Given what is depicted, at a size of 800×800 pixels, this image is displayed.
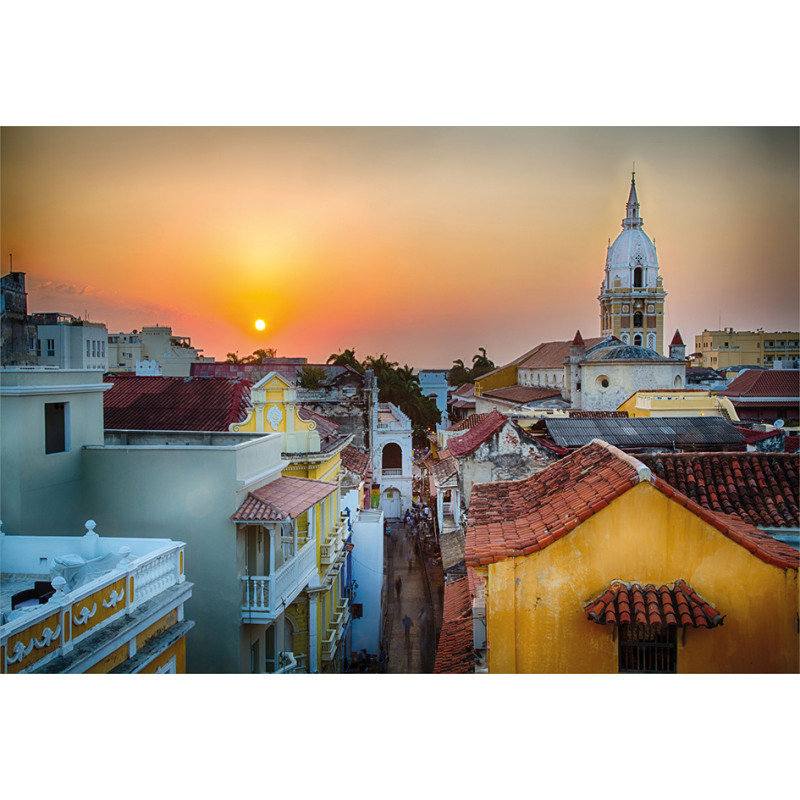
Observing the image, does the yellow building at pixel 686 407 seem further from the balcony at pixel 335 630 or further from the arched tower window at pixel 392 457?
the arched tower window at pixel 392 457

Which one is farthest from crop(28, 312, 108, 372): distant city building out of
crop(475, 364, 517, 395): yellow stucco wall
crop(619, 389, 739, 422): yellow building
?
crop(475, 364, 517, 395): yellow stucco wall

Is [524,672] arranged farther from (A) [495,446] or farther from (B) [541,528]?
(A) [495,446]

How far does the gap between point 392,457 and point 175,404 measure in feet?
33.5

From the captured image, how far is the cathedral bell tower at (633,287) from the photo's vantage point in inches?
1156

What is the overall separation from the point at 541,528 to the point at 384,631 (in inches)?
269

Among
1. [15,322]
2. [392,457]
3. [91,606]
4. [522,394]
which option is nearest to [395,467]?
[392,457]

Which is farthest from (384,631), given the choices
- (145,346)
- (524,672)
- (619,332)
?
(619,332)

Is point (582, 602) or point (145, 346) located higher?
point (145, 346)

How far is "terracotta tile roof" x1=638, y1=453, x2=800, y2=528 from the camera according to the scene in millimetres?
4953

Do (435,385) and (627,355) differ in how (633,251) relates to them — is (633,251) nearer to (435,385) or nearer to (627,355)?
(627,355)

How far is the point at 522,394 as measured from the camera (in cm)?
2520

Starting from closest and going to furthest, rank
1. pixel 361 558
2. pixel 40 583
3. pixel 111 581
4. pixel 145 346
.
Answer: pixel 111 581 → pixel 40 583 → pixel 361 558 → pixel 145 346

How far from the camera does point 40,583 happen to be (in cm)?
361

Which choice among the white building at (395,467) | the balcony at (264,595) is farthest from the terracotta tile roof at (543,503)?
the white building at (395,467)
